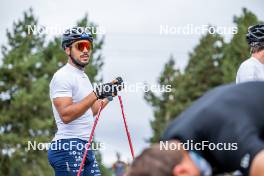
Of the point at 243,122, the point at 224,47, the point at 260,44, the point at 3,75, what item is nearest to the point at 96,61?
the point at 3,75

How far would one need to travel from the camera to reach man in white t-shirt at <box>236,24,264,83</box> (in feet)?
32.0

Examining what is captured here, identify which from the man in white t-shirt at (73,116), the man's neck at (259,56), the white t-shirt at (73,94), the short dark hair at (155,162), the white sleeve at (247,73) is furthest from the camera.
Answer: the man's neck at (259,56)

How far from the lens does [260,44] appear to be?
10.3m

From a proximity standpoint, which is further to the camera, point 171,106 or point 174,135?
point 171,106

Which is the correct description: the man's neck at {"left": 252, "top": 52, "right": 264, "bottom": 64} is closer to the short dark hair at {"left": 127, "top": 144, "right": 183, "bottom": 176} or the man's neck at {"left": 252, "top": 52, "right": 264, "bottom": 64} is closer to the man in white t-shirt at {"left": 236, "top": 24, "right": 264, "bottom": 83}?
the man in white t-shirt at {"left": 236, "top": 24, "right": 264, "bottom": 83}

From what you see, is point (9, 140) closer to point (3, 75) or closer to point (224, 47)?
point (3, 75)

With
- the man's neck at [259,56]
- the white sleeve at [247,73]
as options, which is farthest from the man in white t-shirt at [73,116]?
the man's neck at [259,56]

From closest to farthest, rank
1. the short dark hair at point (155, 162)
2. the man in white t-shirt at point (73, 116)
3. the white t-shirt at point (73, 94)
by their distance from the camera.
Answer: the short dark hair at point (155, 162) → the man in white t-shirt at point (73, 116) → the white t-shirt at point (73, 94)

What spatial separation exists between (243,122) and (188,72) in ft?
246

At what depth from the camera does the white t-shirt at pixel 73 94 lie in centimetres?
995

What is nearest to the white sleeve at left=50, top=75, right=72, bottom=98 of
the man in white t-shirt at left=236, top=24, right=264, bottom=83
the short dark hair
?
the man in white t-shirt at left=236, top=24, right=264, bottom=83

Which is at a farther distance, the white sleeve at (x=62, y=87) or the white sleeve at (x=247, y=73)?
the white sleeve at (x=62, y=87)

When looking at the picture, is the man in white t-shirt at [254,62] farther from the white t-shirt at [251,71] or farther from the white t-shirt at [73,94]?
the white t-shirt at [73,94]

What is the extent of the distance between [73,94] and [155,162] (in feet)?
17.9
